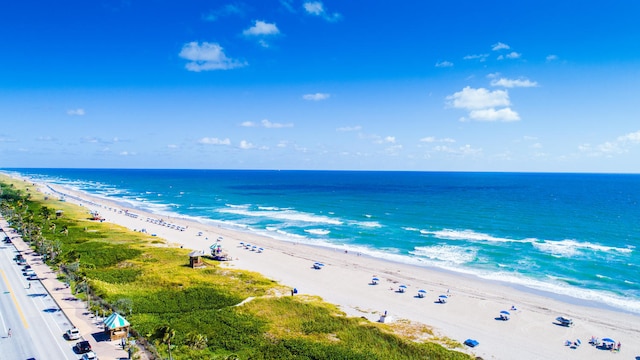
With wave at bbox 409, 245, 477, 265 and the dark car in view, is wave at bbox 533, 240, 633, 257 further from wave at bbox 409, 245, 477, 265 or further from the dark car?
the dark car

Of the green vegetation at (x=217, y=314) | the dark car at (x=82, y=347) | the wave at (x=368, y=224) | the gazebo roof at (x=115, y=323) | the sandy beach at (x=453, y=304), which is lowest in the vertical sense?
the sandy beach at (x=453, y=304)

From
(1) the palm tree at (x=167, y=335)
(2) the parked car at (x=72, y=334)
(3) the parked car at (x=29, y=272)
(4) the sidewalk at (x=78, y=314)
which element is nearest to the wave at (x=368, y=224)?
(4) the sidewalk at (x=78, y=314)

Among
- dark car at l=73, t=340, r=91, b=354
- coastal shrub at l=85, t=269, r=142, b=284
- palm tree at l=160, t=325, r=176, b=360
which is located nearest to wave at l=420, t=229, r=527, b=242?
coastal shrub at l=85, t=269, r=142, b=284

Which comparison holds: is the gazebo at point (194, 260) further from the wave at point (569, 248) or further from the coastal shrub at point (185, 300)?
the wave at point (569, 248)

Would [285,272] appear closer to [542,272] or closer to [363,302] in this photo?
[363,302]

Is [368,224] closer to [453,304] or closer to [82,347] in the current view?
[453,304]

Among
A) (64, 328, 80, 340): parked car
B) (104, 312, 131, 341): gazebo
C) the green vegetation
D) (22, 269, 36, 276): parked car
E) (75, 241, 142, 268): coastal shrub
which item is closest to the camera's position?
(64, 328, 80, 340): parked car
